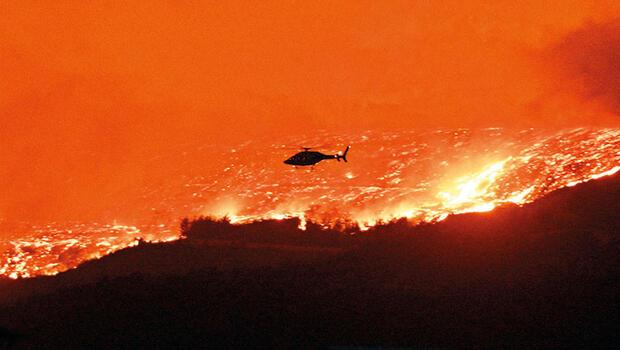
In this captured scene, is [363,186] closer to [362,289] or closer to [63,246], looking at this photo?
[362,289]

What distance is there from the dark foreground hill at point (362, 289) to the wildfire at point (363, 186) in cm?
130

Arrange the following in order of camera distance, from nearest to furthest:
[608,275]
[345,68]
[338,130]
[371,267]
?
1. [608,275]
2. [371,267]
3. [338,130]
4. [345,68]

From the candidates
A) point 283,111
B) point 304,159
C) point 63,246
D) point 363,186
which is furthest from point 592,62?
point 63,246

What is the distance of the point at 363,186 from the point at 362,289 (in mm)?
7836

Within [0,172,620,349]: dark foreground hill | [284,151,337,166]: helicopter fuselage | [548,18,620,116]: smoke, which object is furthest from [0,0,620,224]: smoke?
[0,172,620,349]: dark foreground hill

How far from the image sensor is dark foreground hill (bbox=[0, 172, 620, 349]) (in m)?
17.7

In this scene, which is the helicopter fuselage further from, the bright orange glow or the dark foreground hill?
the dark foreground hill

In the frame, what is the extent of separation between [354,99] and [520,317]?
67.1ft

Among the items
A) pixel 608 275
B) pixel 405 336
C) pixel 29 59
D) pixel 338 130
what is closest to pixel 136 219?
pixel 338 130

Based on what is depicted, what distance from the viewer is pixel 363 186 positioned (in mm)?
26969

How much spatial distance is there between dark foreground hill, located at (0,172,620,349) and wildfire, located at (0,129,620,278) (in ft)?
4.27

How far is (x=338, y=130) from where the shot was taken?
32656mm

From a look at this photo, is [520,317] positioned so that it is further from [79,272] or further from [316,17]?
[316,17]

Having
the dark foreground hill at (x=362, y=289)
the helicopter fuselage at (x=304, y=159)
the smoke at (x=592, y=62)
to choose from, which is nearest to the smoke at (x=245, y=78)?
the smoke at (x=592, y=62)
